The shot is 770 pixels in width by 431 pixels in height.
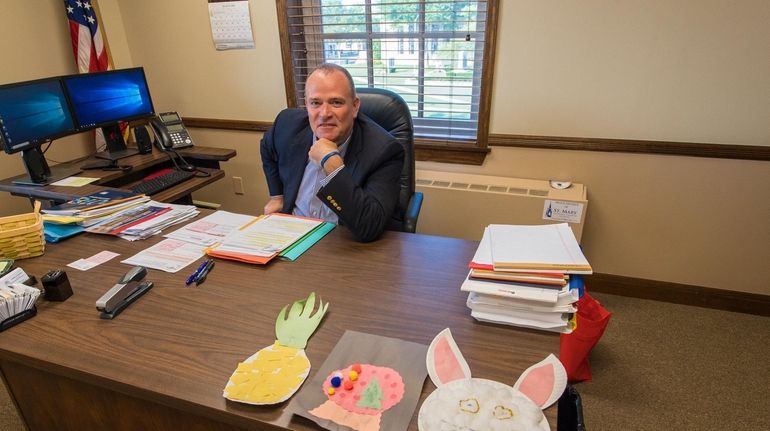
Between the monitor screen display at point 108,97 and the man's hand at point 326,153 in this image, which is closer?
the man's hand at point 326,153

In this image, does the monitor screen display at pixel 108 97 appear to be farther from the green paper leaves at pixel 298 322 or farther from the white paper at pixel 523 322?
the white paper at pixel 523 322

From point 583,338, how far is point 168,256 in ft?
5.00

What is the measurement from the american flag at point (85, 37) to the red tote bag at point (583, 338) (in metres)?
3.02

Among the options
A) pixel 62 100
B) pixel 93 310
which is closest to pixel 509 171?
pixel 93 310

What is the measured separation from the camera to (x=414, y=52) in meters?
2.45

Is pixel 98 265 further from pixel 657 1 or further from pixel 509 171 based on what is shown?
pixel 657 1

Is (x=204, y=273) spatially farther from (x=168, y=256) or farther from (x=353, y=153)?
(x=353, y=153)

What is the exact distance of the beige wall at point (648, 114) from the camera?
190 cm

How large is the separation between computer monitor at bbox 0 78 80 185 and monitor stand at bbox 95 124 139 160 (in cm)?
24

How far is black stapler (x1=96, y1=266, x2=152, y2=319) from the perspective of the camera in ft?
3.28

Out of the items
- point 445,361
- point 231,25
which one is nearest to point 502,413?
point 445,361

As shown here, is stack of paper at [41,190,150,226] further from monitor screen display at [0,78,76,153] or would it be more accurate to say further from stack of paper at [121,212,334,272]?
monitor screen display at [0,78,76,153]

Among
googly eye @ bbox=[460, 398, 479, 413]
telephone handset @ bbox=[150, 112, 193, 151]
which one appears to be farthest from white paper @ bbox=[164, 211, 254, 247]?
telephone handset @ bbox=[150, 112, 193, 151]

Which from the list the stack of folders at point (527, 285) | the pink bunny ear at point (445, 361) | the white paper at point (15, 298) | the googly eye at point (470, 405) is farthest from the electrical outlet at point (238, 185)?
the googly eye at point (470, 405)
